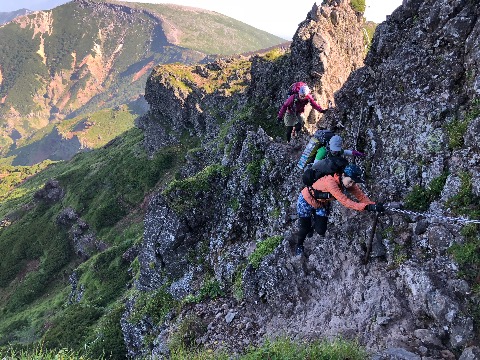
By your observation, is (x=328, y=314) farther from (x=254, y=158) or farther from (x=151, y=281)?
(x=151, y=281)

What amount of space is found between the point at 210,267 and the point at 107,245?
62.9 metres

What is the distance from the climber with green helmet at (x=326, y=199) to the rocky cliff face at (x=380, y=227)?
40.5 inches

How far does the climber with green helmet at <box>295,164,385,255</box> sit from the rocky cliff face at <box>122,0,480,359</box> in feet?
3.37

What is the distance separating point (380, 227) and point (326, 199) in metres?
2.01

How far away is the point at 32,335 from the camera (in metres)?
55.0

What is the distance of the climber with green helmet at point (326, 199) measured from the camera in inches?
419

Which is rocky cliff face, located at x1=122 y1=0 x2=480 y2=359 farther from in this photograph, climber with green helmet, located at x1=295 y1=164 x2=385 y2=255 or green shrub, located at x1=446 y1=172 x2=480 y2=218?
climber with green helmet, located at x1=295 y1=164 x2=385 y2=255

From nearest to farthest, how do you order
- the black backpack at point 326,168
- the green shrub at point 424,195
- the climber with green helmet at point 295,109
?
the green shrub at point 424,195
the black backpack at point 326,168
the climber with green helmet at point 295,109

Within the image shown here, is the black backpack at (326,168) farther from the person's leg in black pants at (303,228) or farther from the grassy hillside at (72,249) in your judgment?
the grassy hillside at (72,249)

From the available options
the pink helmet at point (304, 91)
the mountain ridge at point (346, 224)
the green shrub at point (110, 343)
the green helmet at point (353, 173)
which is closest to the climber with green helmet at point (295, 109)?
the pink helmet at point (304, 91)

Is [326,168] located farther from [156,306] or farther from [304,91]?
[156,306]

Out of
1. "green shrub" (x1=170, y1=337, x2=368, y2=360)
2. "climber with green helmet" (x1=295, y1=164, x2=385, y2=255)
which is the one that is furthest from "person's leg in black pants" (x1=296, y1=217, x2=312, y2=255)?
"green shrub" (x1=170, y1=337, x2=368, y2=360)

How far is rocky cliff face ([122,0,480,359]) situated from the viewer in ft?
31.3

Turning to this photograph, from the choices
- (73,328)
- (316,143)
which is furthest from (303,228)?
(73,328)
